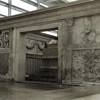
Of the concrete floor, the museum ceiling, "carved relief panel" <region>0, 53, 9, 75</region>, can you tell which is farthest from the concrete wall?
the museum ceiling

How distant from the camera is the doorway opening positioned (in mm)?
14102

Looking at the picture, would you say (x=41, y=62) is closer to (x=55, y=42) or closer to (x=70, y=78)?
(x=55, y=42)

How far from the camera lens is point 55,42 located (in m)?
16.8

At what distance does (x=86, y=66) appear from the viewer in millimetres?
9320

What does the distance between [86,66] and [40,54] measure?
7.54 metres

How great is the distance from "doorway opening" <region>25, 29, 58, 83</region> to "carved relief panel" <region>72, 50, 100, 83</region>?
3.34 m

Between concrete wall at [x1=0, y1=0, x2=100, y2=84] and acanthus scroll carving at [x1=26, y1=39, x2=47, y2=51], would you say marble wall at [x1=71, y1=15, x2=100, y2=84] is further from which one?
acanthus scroll carving at [x1=26, y1=39, x2=47, y2=51]

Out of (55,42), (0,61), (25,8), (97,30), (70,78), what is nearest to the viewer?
(97,30)

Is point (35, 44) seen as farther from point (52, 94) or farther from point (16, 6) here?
point (52, 94)

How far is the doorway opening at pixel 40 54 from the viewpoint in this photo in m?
14.1

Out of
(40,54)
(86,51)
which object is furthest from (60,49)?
(40,54)

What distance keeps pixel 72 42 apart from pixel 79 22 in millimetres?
946

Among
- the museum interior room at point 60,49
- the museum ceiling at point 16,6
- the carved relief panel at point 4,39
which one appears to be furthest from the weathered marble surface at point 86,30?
the museum ceiling at point 16,6

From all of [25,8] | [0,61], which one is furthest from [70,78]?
[25,8]
